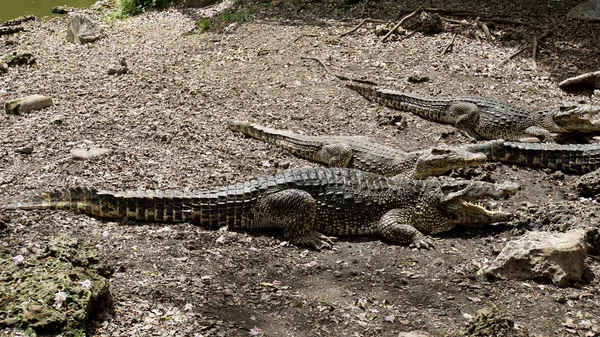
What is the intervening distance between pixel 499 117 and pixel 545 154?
1128 mm

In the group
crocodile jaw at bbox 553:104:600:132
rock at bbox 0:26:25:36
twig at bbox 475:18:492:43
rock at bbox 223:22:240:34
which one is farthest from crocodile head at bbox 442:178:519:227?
rock at bbox 0:26:25:36

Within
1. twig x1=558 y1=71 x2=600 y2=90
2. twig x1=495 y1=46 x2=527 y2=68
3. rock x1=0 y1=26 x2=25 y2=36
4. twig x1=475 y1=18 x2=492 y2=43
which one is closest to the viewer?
twig x1=558 y1=71 x2=600 y2=90

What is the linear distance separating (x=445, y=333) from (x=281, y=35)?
8.17 m

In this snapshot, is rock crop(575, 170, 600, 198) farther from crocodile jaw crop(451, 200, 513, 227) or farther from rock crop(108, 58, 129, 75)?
rock crop(108, 58, 129, 75)

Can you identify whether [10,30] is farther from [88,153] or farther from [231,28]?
[88,153]

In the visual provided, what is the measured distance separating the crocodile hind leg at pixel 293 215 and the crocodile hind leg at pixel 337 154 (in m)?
1.56

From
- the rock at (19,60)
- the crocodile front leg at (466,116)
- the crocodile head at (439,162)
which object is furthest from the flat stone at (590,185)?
the rock at (19,60)

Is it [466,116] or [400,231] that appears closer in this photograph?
[400,231]

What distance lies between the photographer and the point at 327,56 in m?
10.8

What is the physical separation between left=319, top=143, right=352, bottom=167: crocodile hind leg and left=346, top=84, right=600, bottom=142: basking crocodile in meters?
2.02

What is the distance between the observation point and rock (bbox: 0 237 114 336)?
3795 mm

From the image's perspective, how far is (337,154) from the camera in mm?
7543

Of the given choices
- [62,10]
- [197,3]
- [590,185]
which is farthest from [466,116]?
[62,10]

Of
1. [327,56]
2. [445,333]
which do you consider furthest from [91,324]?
[327,56]
